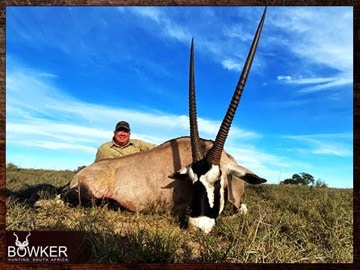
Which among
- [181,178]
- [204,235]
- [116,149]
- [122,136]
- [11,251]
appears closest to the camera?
[11,251]

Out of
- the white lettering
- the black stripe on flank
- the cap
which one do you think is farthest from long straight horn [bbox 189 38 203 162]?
the white lettering

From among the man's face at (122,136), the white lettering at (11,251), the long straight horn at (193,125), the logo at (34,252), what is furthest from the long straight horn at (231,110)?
the man's face at (122,136)

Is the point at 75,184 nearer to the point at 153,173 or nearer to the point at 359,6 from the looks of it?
the point at 153,173

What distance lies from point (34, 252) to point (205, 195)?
2.12 meters

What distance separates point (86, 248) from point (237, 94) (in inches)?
75.0

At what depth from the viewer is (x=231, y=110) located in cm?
411

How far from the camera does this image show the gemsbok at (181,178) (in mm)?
4234

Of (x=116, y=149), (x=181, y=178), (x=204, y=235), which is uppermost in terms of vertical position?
(x=116, y=149)

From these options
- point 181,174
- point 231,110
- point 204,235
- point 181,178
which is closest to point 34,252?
point 204,235

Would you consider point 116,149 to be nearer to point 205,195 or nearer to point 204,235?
point 205,195

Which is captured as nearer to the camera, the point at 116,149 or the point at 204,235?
the point at 204,235

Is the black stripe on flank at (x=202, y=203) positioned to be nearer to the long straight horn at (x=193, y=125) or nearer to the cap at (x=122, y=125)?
the long straight horn at (x=193, y=125)

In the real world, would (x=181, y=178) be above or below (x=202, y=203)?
above

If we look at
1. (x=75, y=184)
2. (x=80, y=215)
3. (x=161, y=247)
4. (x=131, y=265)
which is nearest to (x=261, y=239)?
(x=161, y=247)
